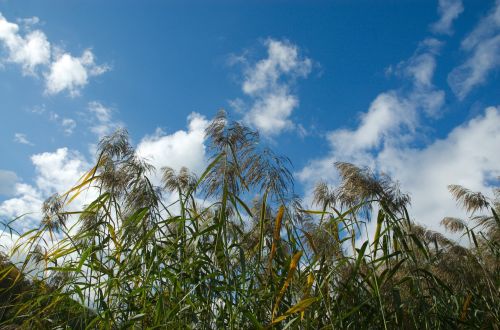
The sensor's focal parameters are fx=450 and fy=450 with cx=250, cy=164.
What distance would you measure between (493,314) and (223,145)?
4.39ft

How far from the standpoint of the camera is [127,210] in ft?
7.92

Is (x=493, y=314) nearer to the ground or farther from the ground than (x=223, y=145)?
nearer to the ground

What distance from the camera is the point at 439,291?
1.81 meters

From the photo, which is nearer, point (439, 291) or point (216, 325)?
point (216, 325)

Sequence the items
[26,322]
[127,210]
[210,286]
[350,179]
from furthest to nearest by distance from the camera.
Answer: [350,179], [127,210], [26,322], [210,286]

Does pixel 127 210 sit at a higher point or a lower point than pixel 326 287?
higher

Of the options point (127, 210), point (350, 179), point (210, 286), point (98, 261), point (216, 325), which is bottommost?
point (216, 325)

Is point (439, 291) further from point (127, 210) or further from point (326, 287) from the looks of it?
point (127, 210)

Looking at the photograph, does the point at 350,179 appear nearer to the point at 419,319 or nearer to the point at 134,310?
the point at 419,319

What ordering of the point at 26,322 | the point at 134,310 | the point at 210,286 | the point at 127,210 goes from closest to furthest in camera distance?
1. the point at 210,286
2. the point at 134,310
3. the point at 26,322
4. the point at 127,210

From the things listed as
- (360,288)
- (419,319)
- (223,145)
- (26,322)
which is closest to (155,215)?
(223,145)

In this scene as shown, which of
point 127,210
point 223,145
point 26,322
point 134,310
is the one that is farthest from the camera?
point 127,210

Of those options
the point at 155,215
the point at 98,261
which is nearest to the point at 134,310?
the point at 98,261

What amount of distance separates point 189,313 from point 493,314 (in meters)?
1.19
